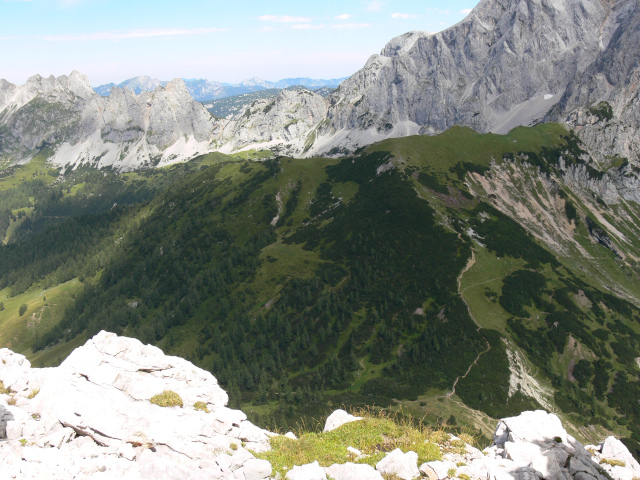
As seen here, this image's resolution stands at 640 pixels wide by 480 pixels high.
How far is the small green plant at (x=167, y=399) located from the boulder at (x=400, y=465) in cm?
1573

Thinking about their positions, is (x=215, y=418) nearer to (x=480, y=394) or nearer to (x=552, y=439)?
(x=552, y=439)

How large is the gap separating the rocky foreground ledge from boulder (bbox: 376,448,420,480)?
6 centimetres

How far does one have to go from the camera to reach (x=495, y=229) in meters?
172

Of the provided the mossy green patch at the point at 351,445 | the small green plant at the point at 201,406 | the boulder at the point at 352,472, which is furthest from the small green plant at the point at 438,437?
the small green plant at the point at 201,406

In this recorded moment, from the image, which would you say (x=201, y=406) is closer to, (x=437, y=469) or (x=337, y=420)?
(x=337, y=420)

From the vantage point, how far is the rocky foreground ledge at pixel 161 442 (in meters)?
20.9

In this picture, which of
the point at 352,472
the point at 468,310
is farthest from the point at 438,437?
the point at 468,310

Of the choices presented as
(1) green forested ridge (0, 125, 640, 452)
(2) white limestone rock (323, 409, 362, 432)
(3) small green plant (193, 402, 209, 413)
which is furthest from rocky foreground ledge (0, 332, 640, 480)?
(1) green forested ridge (0, 125, 640, 452)

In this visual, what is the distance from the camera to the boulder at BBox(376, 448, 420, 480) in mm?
22625

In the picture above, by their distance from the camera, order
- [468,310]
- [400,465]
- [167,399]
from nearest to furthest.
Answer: [400,465]
[167,399]
[468,310]

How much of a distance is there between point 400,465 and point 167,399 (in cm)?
1766

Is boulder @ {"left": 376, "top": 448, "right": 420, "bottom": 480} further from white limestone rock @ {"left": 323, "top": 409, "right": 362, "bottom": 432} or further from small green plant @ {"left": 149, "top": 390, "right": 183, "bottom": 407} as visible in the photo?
small green plant @ {"left": 149, "top": 390, "right": 183, "bottom": 407}

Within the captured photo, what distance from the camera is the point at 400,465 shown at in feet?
75.2

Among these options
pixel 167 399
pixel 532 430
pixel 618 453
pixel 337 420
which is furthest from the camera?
pixel 337 420
